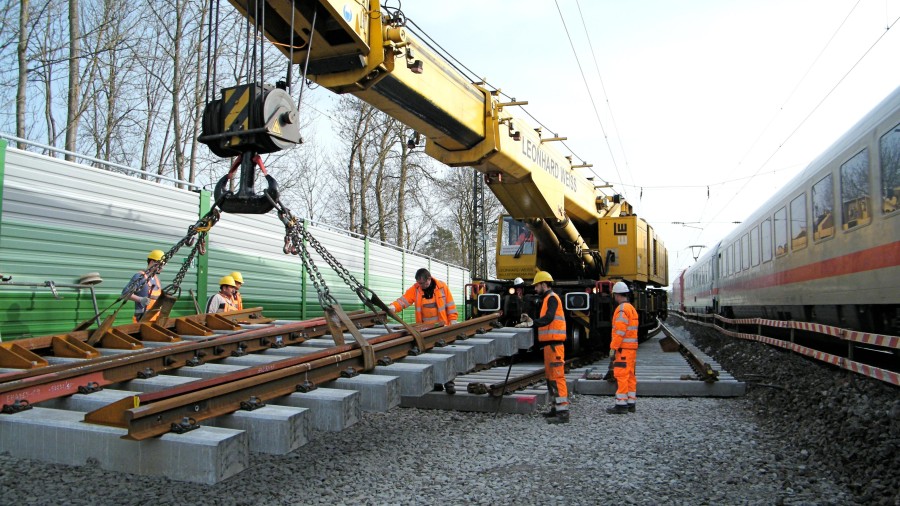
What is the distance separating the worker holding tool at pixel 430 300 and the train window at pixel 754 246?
8.96 meters

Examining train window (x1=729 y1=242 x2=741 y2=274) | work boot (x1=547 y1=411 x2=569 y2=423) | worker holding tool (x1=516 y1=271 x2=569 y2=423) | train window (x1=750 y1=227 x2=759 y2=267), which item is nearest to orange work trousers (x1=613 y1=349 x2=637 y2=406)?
worker holding tool (x1=516 y1=271 x2=569 y2=423)

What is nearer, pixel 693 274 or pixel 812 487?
pixel 812 487

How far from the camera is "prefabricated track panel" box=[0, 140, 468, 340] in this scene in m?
6.93

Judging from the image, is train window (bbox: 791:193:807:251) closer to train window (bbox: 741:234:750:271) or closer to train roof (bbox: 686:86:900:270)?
train roof (bbox: 686:86:900:270)

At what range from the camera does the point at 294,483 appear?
438 cm

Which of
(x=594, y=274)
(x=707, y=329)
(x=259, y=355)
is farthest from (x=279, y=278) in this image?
(x=707, y=329)

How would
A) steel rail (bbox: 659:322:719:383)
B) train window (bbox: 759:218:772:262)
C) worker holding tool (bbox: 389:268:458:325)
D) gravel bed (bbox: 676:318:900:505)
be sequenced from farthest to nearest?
train window (bbox: 759:218:772:262) < steel rail (bbox: 659:322:719:383) < worker holding tool (bbox: 389:268:458:325) < gravel bed (bbox: 676:318:900:505)

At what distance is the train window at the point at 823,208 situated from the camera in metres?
8.80

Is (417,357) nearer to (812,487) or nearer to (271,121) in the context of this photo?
(271,121)

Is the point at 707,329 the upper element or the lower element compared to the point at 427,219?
lower

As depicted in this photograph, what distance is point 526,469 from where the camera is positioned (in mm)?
4828

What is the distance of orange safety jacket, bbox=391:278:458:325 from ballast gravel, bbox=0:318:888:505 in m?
1.57

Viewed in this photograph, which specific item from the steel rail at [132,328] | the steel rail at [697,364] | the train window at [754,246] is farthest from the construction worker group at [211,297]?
the train window at [754,246]

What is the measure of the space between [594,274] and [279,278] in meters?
6.31
